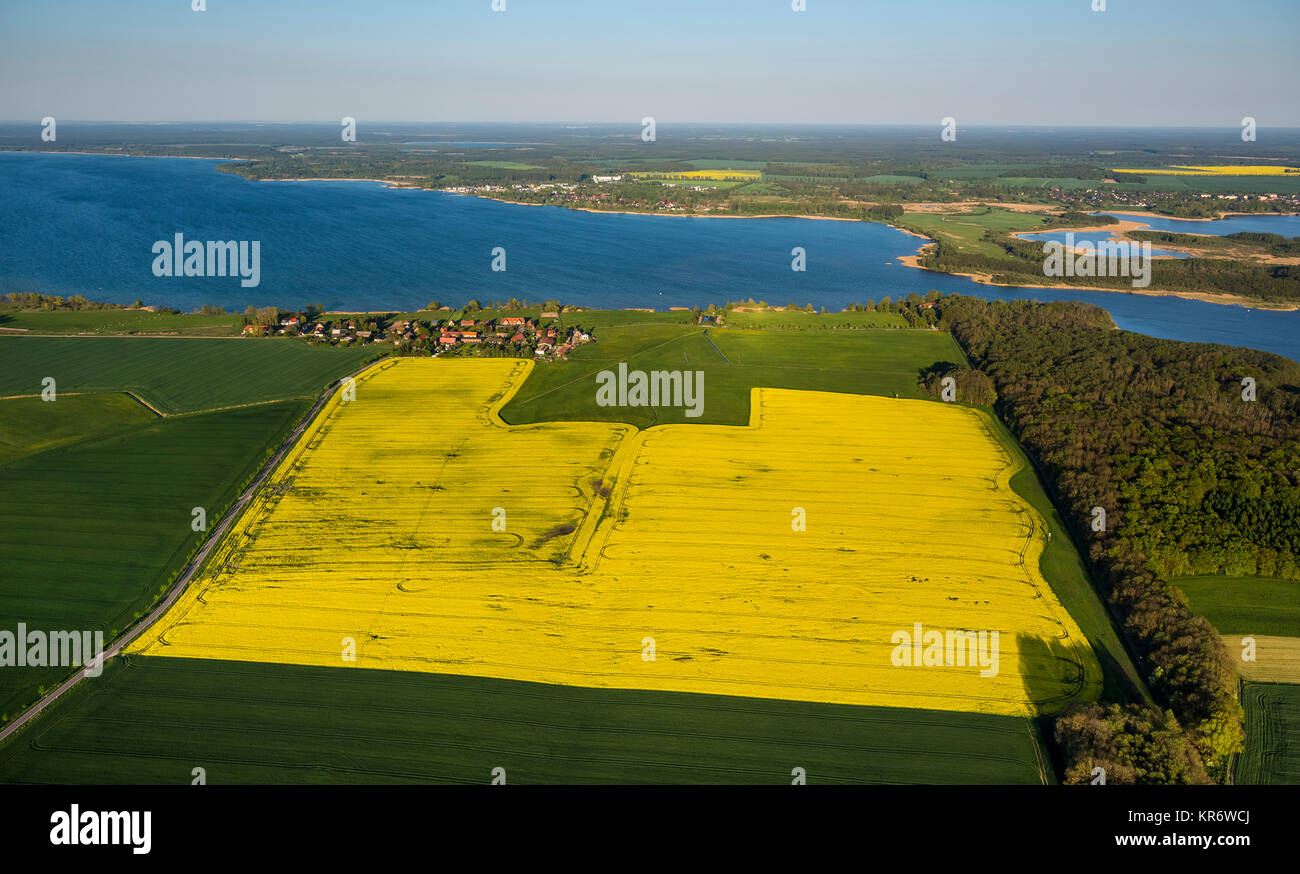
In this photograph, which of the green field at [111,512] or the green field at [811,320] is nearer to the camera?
the green field at [111,512]

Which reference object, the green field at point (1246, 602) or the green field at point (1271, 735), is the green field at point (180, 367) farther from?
the green field at point (1271, 735)

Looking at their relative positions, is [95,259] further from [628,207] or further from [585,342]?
[628,207]

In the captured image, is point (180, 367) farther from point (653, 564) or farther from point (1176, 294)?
point (1176, 294)

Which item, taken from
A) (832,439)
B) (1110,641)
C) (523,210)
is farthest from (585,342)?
(523,210)

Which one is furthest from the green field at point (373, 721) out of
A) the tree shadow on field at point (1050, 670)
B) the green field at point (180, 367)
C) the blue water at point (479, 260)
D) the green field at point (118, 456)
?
the blue water at point (479, 260)

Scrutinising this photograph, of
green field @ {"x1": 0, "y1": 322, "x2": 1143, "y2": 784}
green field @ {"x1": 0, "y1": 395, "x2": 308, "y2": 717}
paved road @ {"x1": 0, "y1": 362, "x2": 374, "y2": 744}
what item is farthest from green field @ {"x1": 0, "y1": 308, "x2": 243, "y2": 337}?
green field @ {"x1": 0, "y1": 322, "x2": 1143, "y2": 784}

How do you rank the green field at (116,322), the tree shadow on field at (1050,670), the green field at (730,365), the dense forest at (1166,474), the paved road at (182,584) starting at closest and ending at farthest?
the paved road at (182,584), the dense forest at (1166,474), the tree shadow on field at (1050,670), the green field at (730,365), the green field at (116,322)

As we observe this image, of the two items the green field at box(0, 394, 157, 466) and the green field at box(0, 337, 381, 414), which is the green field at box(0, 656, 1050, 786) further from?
the green field at box(0, 337, 381, 414)
